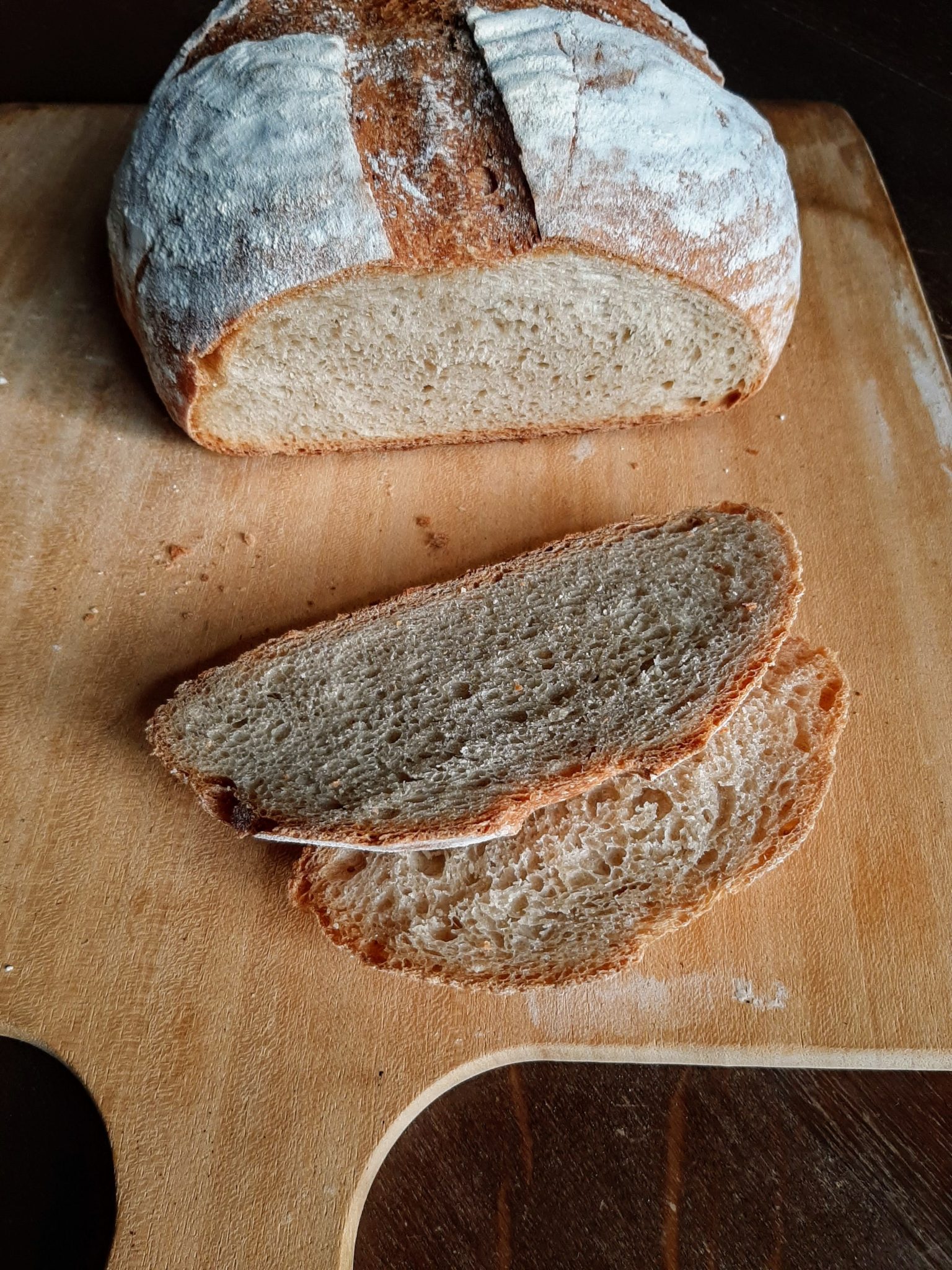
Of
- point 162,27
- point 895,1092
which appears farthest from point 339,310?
point 162,27

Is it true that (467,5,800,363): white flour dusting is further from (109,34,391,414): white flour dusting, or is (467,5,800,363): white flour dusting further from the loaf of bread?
(109,34,391,414): white flour dusting

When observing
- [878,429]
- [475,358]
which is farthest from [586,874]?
[878,429]

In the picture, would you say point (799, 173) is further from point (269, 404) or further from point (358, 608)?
point (358, 608)

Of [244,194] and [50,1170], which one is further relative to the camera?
[244,194]

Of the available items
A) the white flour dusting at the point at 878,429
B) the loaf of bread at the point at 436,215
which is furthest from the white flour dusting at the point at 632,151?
the white flour dusting at the point at 878,429

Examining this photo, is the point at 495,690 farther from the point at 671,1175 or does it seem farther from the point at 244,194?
the point at 244,194

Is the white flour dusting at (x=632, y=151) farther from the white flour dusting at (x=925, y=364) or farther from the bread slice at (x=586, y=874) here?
the bread slice at (x=586, y=874)
